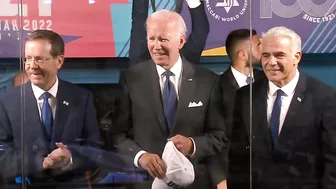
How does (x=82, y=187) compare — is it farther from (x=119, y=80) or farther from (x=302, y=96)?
(x=302, y=96)

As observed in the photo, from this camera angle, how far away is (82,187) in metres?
5.29

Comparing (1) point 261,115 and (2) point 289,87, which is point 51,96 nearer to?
(1) point 261,115

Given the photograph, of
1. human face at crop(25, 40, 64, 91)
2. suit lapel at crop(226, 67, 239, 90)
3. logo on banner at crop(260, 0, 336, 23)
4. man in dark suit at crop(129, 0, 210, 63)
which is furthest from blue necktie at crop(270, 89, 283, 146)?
human face at crop(25, 40, 64, 91)

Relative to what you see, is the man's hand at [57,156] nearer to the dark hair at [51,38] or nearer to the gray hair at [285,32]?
the dark hair at [51,38]

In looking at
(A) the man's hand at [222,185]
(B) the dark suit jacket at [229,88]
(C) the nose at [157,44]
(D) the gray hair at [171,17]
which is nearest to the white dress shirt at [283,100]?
(B) the dark suit jacket at [229,88]

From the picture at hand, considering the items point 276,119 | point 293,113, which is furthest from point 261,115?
point 293,113

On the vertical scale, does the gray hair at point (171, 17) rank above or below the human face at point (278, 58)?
above

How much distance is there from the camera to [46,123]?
523 centimetres

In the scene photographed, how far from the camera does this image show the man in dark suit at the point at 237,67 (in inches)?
204

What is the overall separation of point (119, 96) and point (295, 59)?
1.40m

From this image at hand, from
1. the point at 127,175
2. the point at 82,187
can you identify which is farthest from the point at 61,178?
the point at 127,175

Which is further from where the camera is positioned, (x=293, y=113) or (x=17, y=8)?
(x=293, y=113)

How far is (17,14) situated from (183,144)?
5.33 feet

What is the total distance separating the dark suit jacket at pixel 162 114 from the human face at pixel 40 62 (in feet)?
1.75
